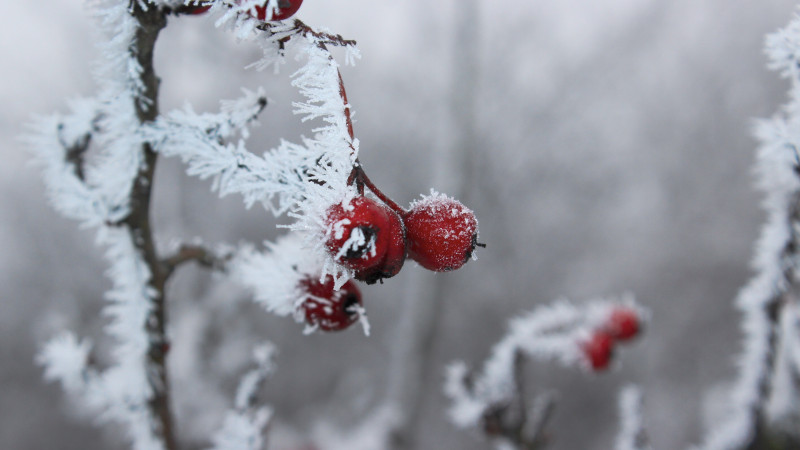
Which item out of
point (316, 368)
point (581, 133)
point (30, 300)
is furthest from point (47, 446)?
point (581, 133)

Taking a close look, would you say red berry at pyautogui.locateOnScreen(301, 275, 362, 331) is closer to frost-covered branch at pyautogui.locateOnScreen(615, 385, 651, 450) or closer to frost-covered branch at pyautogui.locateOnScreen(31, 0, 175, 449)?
frost-covered branch at pyautogui.locateOnScreen(31, 0, 175, 449)

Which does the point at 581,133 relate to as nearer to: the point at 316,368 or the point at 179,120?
the point at 316,368

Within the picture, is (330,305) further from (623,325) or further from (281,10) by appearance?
(623,325)

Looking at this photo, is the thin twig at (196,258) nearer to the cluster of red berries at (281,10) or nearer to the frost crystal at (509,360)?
the cluster of red berries at (281,10)

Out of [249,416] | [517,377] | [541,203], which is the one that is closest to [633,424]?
[517,377]

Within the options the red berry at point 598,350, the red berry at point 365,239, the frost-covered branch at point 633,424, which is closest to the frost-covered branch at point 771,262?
the frost-covered branch at point 633,424

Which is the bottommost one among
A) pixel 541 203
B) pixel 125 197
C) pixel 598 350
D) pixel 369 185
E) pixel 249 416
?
pixel 249 416
